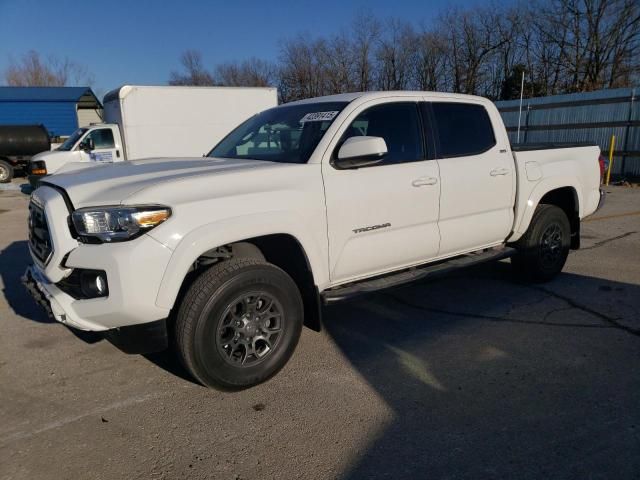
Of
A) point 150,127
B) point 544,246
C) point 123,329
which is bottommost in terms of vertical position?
point 544,246

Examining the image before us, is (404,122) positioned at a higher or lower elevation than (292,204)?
higher

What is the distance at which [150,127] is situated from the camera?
14297 mm

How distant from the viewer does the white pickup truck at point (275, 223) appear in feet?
9.39

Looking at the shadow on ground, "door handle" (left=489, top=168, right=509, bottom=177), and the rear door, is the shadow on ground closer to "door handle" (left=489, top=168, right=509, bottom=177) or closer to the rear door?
the rear door

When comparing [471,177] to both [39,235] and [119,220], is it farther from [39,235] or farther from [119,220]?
[39,235]

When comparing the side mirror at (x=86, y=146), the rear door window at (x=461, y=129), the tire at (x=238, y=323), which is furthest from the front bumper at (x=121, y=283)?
the side mirror at (x=86, y=146)

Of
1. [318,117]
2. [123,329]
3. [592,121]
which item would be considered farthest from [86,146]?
[592,121]

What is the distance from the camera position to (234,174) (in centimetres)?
322

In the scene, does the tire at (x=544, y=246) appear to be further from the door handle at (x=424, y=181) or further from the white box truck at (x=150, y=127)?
the white box truck at (x=150, y=127)

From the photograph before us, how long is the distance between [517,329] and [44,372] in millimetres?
3750

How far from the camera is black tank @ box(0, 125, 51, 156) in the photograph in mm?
19359

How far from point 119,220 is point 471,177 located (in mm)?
2951

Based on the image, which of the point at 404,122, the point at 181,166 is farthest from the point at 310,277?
the point at 404,122

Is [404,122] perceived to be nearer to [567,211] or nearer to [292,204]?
[292,204]
